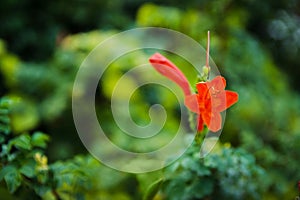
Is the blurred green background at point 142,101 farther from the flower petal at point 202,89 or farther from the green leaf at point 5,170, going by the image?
the flower petal at point 202,89

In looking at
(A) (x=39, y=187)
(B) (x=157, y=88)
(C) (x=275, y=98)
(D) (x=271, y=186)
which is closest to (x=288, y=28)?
(C) (x=275, y=98)

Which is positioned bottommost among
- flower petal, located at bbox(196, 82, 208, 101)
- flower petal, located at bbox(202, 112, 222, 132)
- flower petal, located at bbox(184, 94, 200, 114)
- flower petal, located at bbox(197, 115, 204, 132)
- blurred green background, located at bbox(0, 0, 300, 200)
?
blurred green background, located at bbox(0, 0, 300, 200)

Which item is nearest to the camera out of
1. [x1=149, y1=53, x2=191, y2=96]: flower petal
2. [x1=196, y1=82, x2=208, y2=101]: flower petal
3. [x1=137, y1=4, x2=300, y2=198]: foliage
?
[x1=196, y1=82, x2=208, y2=101]: flower petal

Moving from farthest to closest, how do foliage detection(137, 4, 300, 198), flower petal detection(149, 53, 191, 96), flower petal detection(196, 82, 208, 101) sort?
foliage detection(137, 4, 300, 198), flower petal detection(149, 53, 191, 96), flower petal detection(196, 82, 208, 101)

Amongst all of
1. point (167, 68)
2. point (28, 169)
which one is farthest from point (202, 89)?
point (28, 169)

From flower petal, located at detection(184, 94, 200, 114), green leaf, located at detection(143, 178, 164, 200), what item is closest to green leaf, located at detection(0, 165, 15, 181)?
green leaf, located at detection(143, 178, 164, 200)

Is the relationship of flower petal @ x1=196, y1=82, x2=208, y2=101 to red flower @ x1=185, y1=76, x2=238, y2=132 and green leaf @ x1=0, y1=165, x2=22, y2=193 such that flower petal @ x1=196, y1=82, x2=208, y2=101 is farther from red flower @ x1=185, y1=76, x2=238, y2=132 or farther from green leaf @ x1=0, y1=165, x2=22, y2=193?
green leaf @ x1=0, y1=165, x2=22, y2=193

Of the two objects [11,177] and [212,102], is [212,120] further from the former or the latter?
[11,177]

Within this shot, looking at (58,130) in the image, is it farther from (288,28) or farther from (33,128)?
(288,28)

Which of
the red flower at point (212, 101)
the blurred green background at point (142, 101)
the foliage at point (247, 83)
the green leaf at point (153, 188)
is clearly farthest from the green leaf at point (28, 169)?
the foliage at point (247, 83)
